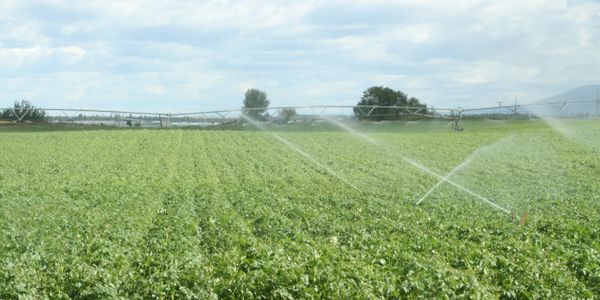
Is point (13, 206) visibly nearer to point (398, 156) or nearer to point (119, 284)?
point (119, 284)

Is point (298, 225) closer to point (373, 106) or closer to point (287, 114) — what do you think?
point (287, 114)

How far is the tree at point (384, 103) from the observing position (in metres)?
75.1

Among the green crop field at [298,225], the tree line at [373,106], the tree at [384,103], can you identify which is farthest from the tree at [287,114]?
the tree at [384,103]

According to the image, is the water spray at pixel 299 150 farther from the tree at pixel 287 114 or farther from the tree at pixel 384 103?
the tree at pixel 384 103

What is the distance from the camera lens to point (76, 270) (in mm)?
10945

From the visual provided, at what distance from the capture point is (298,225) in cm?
1644

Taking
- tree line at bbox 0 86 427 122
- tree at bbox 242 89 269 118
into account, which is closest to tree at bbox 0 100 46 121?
tree line at bbox 0 86 427 122

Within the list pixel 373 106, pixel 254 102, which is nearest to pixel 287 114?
pixel 254 102

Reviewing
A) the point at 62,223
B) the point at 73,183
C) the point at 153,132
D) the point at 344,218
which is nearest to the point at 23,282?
the point at 62,223

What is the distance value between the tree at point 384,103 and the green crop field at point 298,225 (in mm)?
34531

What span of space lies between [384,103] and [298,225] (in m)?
74.5

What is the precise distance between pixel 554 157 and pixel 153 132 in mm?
32875

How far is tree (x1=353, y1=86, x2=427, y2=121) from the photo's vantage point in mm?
75062

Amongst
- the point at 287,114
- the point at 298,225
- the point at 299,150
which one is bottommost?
the point at 299,150
